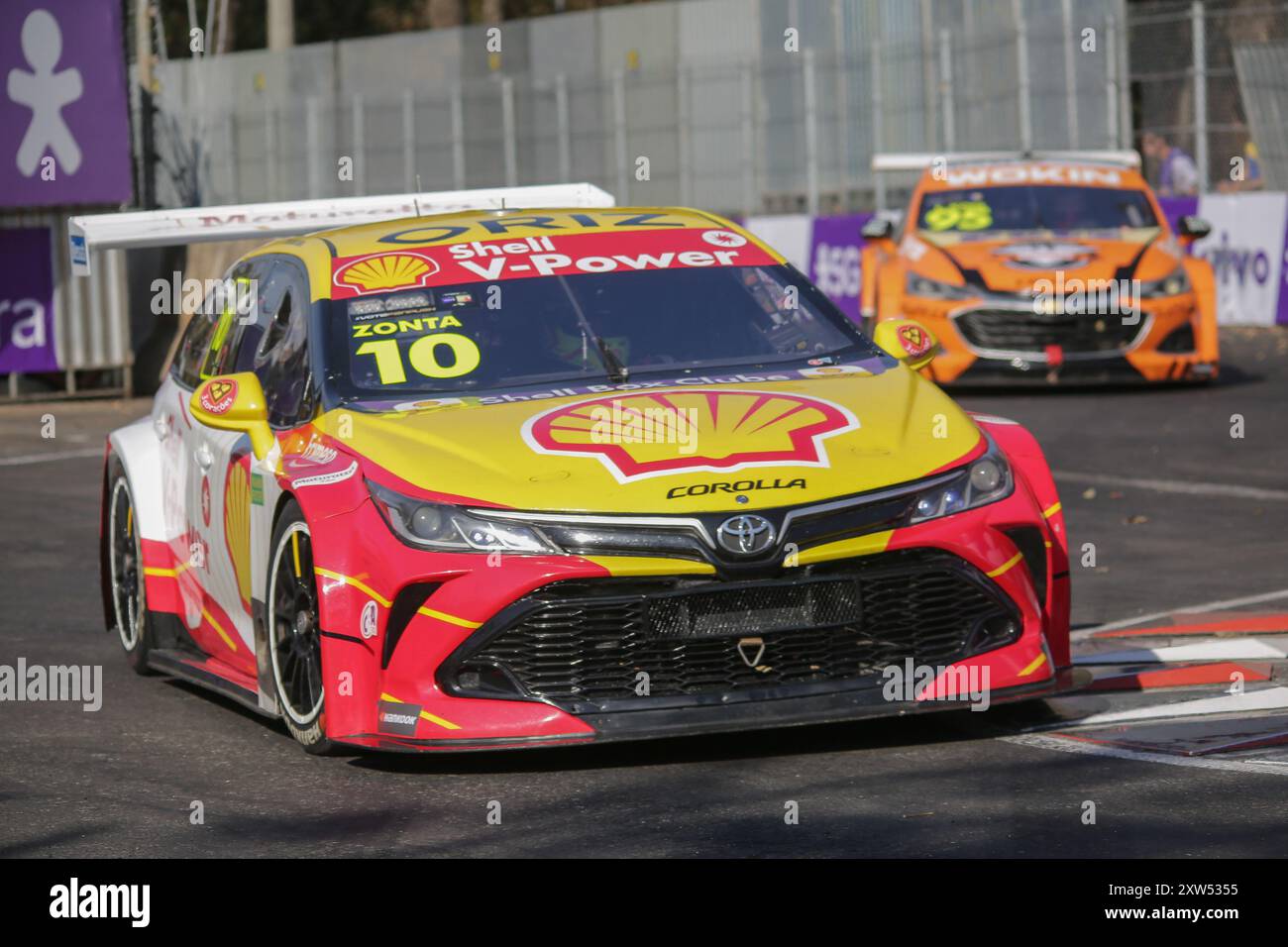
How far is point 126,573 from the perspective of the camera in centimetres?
949

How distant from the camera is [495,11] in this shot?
59.5 m

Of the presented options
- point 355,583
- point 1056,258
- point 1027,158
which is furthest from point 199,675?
point 1027,158

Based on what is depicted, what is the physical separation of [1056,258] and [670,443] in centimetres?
1187

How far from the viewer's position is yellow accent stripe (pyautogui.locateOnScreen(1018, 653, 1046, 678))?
7215mm

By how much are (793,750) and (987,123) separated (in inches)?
893

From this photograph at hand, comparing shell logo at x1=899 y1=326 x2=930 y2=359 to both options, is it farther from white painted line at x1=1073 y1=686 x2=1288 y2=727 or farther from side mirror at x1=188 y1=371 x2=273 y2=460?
side mirror at x1=188 y1=371 x2=273 y2=460

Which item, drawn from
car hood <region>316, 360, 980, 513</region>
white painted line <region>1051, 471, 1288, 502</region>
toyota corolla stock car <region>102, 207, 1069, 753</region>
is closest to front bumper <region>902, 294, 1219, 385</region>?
white painted line <region>1051, 471, 1288, 502</region>

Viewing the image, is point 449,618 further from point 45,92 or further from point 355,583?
point 45,92

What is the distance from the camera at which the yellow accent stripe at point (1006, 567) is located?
715 centimetres

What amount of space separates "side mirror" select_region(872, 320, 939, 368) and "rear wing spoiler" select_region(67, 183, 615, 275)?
1.76m

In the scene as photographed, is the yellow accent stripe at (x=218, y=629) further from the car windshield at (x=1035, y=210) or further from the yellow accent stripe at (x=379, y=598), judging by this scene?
the car windshield at (x=1035, y=210)

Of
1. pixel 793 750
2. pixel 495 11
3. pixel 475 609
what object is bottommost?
pixel 793 750
